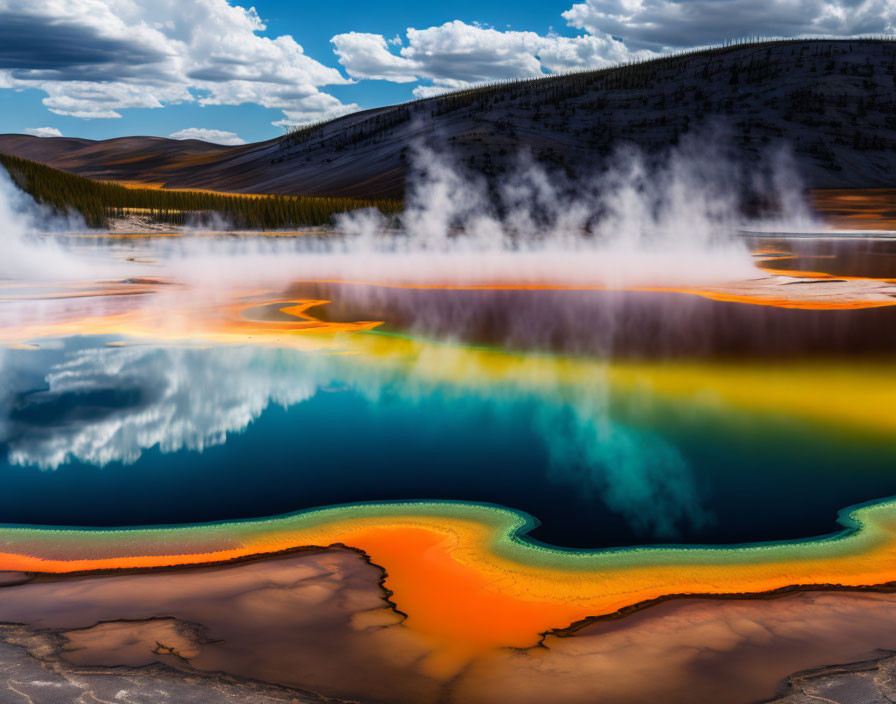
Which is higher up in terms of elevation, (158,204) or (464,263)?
(158,204)

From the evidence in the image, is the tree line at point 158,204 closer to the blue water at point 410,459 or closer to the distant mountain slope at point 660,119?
the distant mountain slope at point 660,119

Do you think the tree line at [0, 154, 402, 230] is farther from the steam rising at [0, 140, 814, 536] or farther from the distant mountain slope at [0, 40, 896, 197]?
the distant mountain slope at [0, 40, 896, 197]

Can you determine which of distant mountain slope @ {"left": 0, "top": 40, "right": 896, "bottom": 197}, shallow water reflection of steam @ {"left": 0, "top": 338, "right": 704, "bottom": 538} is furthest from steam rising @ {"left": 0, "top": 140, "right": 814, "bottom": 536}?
distant mountain slope @ {"left": 0, "top": 40, "right": 896, "bottom": 197}

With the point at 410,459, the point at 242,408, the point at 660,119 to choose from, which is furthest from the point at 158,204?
the point at 410,459

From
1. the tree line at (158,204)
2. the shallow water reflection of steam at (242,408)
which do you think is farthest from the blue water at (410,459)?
the tree line at (158,204)

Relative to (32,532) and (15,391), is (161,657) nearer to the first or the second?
(32,532)

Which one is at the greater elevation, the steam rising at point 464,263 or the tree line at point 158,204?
the tree line at point 158,204

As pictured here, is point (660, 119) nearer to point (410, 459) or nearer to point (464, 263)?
point (464, 263)
